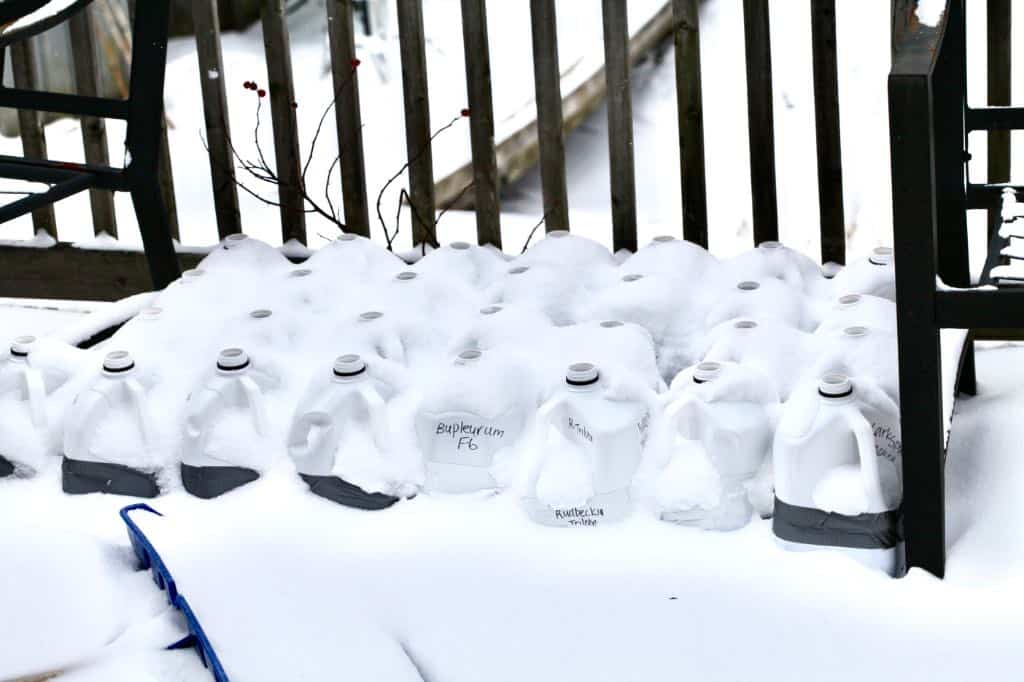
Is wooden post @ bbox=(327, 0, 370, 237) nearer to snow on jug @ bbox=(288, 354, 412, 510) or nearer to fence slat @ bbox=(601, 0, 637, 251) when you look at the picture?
fence slat @ bbox=(601, 0, 637, 251)

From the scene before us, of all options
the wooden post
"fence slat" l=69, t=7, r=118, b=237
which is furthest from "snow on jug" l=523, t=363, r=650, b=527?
"fence slat" l=69, t=7, r=118, b=237

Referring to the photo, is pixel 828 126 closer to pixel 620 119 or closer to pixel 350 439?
pixel 620 119

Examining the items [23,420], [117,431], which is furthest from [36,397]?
[117,431]

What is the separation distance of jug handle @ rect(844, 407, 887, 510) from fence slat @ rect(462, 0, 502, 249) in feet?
3.76

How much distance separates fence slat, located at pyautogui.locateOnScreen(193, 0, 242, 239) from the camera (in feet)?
8.85

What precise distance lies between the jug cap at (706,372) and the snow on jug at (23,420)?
92cm

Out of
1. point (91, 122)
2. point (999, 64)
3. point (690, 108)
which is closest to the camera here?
point (999, 64)

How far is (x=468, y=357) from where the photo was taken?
188 cm

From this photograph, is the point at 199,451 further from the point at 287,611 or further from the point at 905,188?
the point at 905,188

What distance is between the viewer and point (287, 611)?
66.6 inches

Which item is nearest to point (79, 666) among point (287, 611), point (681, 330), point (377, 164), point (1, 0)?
point (287, 611)

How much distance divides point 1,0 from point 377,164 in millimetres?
2718

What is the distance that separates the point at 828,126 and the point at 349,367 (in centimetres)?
103

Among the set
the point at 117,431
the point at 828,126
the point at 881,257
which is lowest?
the point at 117,431
